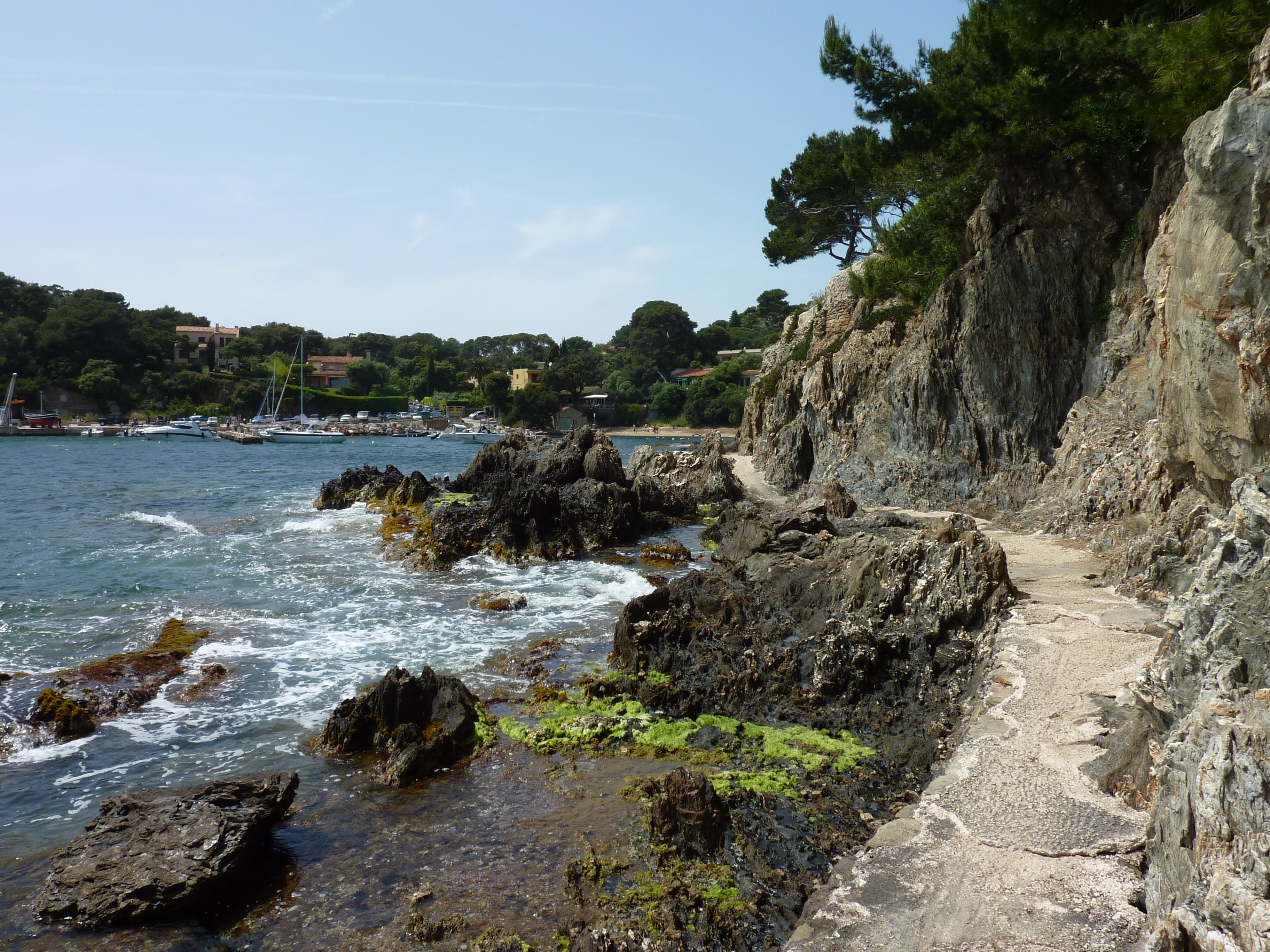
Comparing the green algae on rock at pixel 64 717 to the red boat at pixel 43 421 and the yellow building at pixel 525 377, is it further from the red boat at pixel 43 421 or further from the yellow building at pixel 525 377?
the yellow building at pixel 525 377

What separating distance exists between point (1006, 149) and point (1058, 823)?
820 inches

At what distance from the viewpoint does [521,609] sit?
1670cm

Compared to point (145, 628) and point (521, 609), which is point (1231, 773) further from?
point (145, 628)

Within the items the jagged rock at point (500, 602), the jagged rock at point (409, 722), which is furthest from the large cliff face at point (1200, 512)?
the jagged rock at point (500, 602)

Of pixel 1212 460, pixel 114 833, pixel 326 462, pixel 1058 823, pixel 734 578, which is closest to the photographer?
pixel 1058 823

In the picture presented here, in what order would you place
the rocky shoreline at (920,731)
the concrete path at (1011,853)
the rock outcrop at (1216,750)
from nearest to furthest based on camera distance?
1. the rock outcrop at (1216,750)
2. the concrete path at (1011,853)
3. the rocky shoreline at (920,731)

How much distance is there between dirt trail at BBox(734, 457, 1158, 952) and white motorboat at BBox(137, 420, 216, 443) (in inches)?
3335

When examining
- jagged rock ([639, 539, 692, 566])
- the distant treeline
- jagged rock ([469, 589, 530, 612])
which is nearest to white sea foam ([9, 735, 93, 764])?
jagged rock ([469, 589, 530, 612])

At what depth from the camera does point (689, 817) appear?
7.48 metres

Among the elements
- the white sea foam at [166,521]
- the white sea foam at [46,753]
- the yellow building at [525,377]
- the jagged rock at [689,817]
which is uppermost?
the yellow building at [525,377]

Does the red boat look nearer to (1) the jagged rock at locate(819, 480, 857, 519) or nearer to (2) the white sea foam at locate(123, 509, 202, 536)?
(2) the white sea foam at locate(123, 509, 202, 536)

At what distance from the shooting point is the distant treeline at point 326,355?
299 ft

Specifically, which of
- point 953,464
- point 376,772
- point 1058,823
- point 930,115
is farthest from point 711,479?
point 1058,823

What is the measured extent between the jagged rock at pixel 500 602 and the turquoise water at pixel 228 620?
267mm
